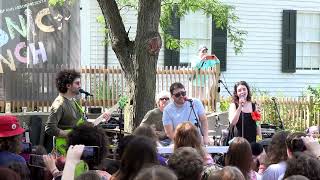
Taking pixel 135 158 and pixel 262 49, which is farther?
pixel 262 49

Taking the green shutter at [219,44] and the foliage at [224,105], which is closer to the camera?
the foliage at [224,105]

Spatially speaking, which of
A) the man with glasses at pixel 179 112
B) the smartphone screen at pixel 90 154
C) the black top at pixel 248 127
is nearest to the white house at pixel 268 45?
the black top at pixel 248 127

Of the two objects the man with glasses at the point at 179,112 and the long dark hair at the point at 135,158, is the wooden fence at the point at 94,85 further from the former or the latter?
the long dark hair at the point at 135,158

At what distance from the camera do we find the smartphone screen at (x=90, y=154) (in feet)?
14.3

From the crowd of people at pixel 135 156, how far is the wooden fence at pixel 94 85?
567 centimetres

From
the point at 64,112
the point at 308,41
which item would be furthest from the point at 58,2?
the point at 308,41

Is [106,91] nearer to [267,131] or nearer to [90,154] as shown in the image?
[267,131]

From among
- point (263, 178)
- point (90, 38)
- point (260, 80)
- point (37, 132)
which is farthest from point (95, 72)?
point (263, 178)

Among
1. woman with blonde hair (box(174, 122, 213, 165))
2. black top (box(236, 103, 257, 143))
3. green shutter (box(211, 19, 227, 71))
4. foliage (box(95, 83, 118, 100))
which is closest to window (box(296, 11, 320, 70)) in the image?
green shutter (box(211, 19, 227, 71))

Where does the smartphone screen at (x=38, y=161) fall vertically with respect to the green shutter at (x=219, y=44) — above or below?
below

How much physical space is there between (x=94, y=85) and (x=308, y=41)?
8.89m

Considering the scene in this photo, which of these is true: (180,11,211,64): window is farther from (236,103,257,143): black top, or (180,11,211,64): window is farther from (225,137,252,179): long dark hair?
(225,137,252,179): long dark hair

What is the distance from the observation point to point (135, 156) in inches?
178

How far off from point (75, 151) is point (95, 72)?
11.2 meters
